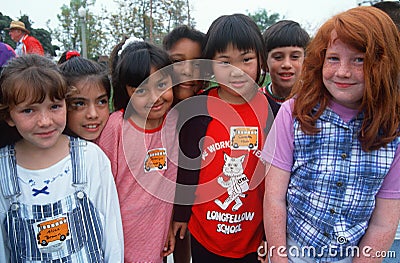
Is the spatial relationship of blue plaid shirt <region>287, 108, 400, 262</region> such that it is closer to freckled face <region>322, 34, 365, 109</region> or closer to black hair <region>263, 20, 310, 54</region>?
freckled face <region>322, 34, 365, 109</region>

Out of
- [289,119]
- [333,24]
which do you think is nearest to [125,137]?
[289,119]

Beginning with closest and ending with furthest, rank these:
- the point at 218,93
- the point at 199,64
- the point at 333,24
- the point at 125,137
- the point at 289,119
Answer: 1. the point at 333,24
2. the point at 289,119
3. the point at 125,137
4. the point at 218,93
5. the point at 199,64

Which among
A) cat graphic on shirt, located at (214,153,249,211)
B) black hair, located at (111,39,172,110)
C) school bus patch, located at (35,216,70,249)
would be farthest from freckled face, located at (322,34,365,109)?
school bus patch, located at (35,216,70,249)

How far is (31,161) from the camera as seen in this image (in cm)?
136

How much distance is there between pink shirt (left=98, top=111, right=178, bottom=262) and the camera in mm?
1574

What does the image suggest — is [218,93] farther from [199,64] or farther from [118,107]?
[118,107]

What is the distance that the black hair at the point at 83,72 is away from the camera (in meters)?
1.66

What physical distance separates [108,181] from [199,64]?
81cm

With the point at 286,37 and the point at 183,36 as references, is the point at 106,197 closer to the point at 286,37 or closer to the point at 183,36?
the point at 183,36

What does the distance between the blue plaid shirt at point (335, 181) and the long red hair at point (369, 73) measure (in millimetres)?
38

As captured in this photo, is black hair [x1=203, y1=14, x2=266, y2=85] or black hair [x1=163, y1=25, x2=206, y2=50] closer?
black hair [x1=203, y1=14, x2=266, y2=85]

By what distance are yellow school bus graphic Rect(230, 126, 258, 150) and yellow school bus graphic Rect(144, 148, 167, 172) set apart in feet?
1.12

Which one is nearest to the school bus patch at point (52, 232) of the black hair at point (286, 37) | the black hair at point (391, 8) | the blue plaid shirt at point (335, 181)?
the blue plaid shirt at point (335, 181)

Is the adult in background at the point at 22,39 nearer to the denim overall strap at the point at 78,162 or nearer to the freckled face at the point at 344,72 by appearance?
the denim overall strap at the point at 78,162
